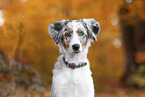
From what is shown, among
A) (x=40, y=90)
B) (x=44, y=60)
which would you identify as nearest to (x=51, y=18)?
(x=44, y=60)

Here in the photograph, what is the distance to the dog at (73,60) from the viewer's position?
12.0 feet

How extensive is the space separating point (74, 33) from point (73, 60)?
52 cm

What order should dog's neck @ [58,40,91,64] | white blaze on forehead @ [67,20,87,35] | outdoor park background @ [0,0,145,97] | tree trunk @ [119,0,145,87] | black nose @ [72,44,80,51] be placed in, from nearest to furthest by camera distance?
Result: black nose @ [72,44,80,51] < white blaze on forehead @ [67,20,87,35] < dog's neck @ [58,40,91,64] < outdoor park background @ [0,0,145,97] < tree trunk @ [119,0,145,87]

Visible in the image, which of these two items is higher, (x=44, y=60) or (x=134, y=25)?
(x=134, y=25)

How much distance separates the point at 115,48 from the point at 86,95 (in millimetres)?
23494

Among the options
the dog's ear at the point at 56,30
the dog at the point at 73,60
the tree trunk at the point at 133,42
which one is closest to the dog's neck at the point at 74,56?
the dog at the point at 73,60

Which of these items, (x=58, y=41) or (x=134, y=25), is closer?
(x=58, y=41)

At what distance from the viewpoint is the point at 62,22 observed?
406cm

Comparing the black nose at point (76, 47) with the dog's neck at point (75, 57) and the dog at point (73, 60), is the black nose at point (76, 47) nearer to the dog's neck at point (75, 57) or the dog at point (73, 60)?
the dog at point (73, 60)

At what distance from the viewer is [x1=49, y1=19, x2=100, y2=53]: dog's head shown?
371 cm

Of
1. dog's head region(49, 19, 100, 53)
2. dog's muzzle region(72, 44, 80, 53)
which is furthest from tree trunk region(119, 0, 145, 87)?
dog's muzzle region(72, 44, 80, 53)

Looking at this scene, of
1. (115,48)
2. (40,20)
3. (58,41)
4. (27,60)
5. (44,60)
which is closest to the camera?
(58,41)

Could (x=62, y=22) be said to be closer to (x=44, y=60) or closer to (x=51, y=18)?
Result: (x=44, y=60)

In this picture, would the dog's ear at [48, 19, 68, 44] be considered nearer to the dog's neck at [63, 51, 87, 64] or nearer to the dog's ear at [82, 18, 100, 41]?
the dog's neck at [63, 51, 87, 64]
